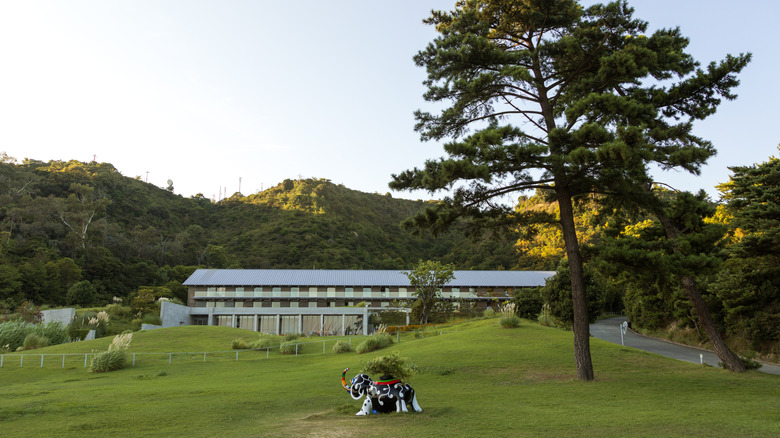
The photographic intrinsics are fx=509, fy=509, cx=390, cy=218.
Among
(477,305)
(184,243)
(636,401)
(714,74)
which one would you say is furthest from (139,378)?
(184,243)

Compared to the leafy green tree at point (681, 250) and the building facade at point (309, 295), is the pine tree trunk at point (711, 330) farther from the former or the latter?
the building facade at point (309, 295)

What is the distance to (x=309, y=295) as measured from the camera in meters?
48.1

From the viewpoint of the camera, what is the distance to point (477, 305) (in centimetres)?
4850

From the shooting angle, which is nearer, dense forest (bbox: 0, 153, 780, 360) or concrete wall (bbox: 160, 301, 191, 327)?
dense forest (bbox: 0, 153, 780, 360)

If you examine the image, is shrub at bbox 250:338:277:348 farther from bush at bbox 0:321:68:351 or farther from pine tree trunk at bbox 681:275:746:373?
pine tree trunk at bbox 681:275:746:373

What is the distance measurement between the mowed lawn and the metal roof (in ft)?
85.6

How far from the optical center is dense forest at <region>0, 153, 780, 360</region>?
1531 centimetres

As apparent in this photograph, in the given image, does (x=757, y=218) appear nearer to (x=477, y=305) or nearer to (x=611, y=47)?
(x=611, y=47)

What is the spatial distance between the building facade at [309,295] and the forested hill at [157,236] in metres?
15.2

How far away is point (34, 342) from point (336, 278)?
28.1 meters

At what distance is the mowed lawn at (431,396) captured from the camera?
805 cm

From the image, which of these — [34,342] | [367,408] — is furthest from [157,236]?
[367,408]

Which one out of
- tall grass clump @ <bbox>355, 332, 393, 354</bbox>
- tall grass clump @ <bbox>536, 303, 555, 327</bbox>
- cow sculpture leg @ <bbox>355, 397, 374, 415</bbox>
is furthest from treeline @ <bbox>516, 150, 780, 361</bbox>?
tall grass clump @ <bbox>355, 332, 393, 354</bbox>

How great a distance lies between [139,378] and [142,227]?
66150 mm
